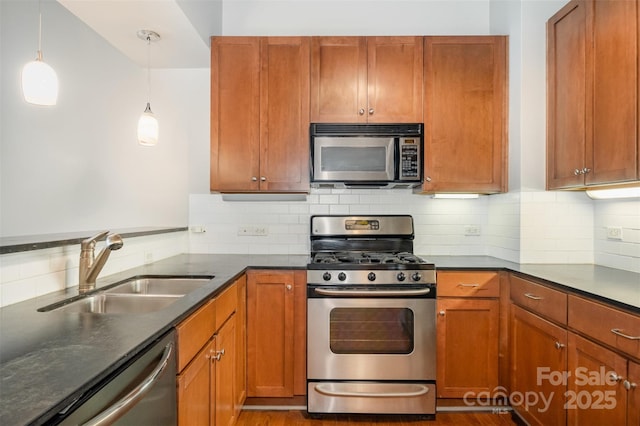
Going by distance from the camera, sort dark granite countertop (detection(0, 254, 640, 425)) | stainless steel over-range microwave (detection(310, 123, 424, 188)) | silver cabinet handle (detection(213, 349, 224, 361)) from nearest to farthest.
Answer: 1. dark granite countertop (detection(0, 254, 640, 425))
2. silver cabinet handle (detection(213, 349, 224, 361))
3. stainless steel over-range microwave (detection(310, 123, 424, 188))

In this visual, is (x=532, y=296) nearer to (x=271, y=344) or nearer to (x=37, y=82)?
(x=271, y=344)

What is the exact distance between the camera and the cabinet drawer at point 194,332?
1.27 metres

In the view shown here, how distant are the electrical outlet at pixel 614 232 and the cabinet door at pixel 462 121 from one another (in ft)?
2.14

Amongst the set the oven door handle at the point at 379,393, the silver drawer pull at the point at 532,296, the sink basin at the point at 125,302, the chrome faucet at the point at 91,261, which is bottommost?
the oven door handle at the point at 379,393

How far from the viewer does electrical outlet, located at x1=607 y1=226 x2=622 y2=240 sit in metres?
2.18

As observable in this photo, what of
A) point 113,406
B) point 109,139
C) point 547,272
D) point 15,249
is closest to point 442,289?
point 547,272

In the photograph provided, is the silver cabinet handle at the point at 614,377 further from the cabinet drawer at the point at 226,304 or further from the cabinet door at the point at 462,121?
the cabinet drawer at the point at 226,304

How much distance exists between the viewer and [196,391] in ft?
4.74

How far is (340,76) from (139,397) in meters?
2.28

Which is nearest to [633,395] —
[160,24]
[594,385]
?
[594,385]

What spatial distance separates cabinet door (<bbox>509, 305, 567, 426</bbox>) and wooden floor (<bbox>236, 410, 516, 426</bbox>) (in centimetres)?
18

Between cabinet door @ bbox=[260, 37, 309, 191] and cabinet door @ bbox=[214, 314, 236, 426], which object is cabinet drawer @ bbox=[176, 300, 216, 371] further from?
cabinet door @ bbox=[260, 37, 309, 191]

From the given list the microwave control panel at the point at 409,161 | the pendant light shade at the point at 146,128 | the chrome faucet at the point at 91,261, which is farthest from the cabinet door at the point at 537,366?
the pendant light shade at the point at 146,128

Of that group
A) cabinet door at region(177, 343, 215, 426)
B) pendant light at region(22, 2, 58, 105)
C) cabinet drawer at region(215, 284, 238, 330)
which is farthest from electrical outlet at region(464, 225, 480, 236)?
pendant light at region(22, 2, 58, 105)
